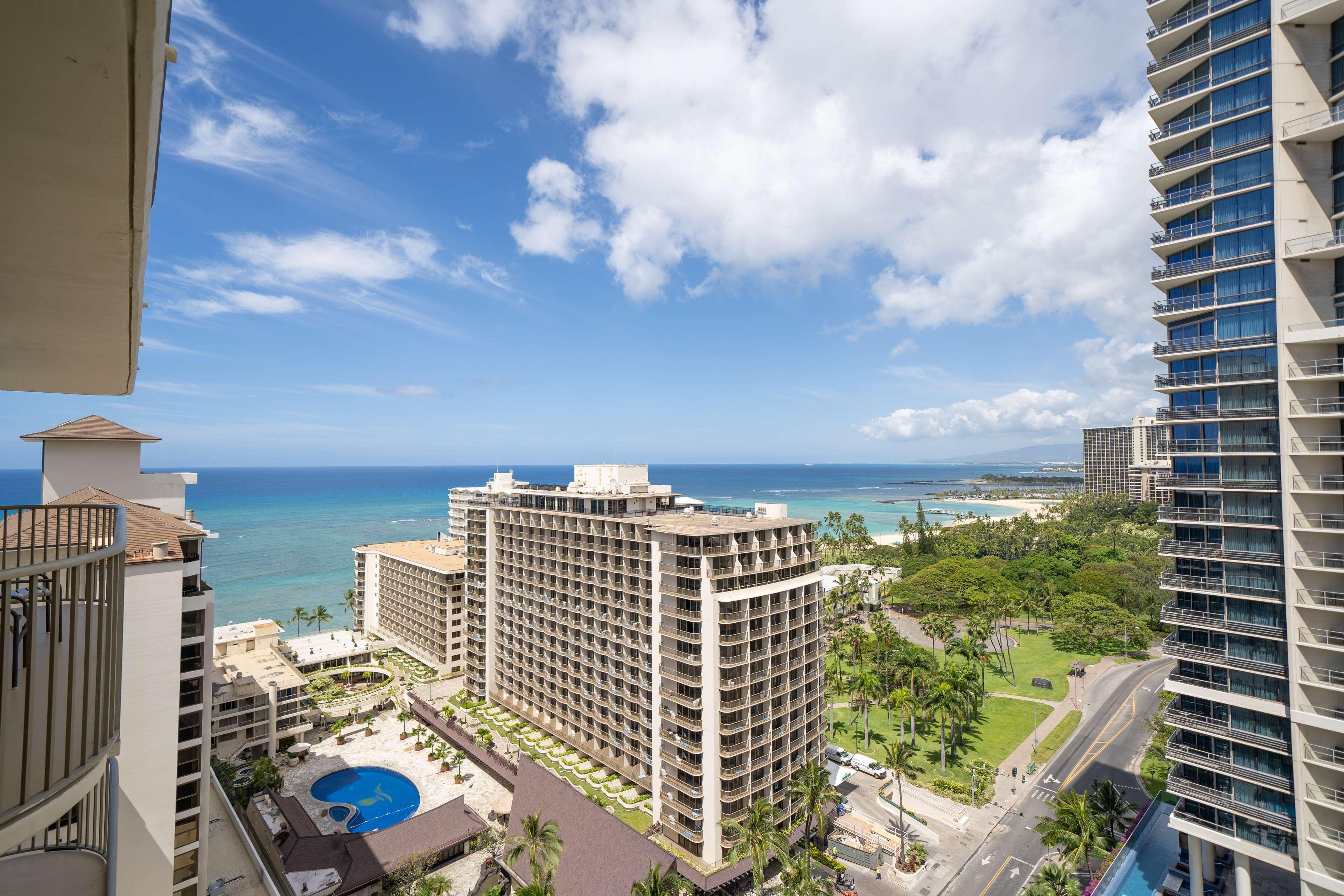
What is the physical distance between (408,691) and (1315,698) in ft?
226

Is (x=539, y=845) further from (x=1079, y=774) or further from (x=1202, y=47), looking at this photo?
(x=1202, y=47)

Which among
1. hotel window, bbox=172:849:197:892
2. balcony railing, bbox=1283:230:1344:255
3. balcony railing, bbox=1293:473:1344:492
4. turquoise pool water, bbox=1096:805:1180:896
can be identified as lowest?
turquoise pool water, bbox=1096:805:1180:896

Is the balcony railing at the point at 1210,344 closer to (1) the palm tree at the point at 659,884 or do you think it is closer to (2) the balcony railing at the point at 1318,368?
(2) the balcony railing at the point at 1318,368

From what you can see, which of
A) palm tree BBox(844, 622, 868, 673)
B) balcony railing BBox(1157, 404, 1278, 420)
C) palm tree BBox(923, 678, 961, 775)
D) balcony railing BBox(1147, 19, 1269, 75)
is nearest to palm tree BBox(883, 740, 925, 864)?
palm tree BBox(923, 678, 961, 775)

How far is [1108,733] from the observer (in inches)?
2094

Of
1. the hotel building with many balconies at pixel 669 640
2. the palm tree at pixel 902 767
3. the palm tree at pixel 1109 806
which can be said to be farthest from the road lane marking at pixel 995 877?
the hotel building with many balconies at pixel 669 640

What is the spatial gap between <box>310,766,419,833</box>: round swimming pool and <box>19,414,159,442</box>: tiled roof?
29.0 metres

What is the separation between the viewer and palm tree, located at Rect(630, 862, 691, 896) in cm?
2875

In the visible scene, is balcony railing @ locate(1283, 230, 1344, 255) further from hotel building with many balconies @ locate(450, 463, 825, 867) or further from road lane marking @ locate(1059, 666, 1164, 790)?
road lane marking @ locate(1059, 666, 1164, 790)

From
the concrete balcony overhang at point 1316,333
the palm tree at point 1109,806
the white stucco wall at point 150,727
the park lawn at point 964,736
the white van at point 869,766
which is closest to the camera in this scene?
the white stucco wall at point 150,727

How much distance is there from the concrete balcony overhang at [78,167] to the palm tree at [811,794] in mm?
39400

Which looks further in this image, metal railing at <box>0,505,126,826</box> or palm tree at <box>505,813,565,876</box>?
palm tree at <box>505,813,565,876</box>

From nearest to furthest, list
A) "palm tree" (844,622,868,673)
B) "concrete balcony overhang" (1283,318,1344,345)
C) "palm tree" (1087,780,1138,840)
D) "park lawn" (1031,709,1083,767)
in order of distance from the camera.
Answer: "concrete balcony overhang" (1283,318,1344,345)
"palm tree" (1087,780,1138,840)
"park lawn" (1031,709,1083,767)
"palm tree" (844,622,868,673)

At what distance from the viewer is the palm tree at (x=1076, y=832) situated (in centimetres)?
3231
